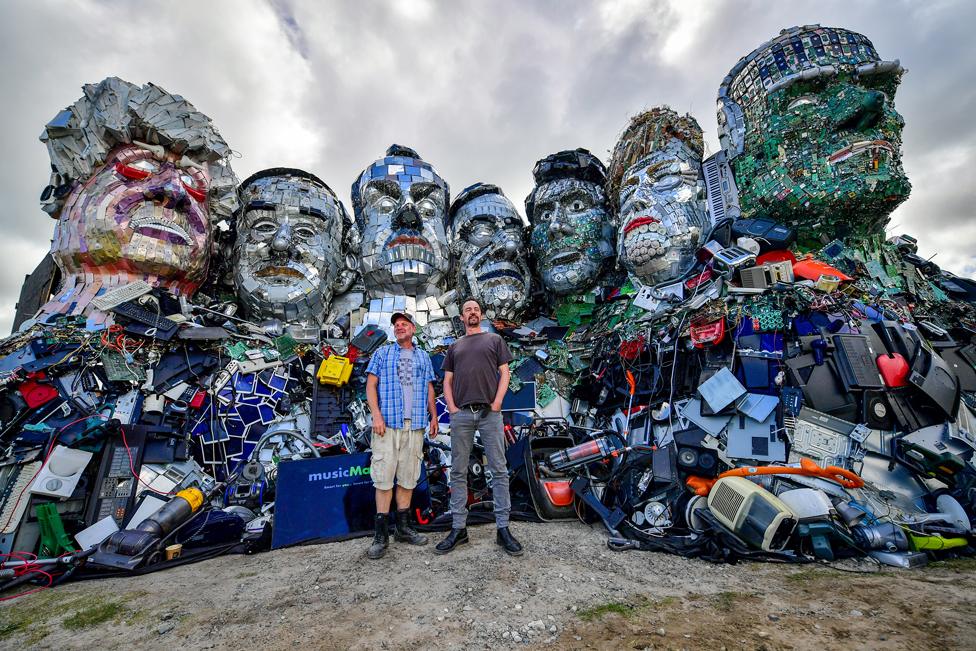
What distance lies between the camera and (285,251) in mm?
7473

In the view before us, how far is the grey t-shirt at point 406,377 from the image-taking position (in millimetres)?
3701

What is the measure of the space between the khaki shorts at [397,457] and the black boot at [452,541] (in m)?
0.53

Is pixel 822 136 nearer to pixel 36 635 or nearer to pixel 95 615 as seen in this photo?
pixel 95 615

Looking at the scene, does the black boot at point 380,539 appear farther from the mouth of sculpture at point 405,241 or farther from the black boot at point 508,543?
the mouth of sculpture at point 405,241

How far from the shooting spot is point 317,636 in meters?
2.12

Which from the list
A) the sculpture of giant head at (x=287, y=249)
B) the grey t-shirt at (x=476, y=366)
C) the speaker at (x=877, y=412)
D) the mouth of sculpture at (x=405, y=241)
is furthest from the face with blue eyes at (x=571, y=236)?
the grey t-shirt at (x=476, y=366)

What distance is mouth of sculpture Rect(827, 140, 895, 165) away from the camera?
602 centimetres

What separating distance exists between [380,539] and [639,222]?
19.7 feet

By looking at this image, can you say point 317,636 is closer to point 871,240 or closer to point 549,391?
point 549,391

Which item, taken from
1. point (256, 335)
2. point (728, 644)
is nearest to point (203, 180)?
point (256, 335)

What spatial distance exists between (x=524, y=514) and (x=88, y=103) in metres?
8.82

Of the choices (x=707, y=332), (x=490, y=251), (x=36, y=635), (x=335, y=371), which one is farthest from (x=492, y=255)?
(x=36, y=635)

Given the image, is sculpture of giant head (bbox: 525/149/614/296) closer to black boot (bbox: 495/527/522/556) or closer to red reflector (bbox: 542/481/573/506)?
red reflector (bbox: 542/481/573/506)

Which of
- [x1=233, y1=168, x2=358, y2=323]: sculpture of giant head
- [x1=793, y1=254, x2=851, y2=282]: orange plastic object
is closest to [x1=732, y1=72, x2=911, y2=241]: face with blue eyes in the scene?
[x1=793, y1=254, x2=851, y2=282]: orange plastic object
